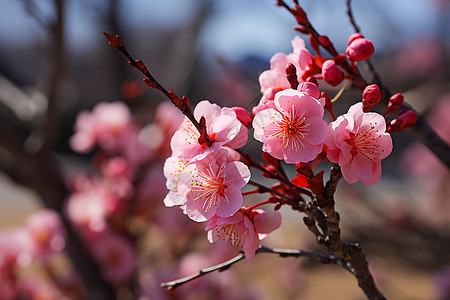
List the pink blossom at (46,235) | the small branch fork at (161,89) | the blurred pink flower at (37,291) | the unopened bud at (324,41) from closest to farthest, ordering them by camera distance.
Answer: the small branch fork at (161,89), the unopened bud at (324,41), the pink blossom at (46,235), the blurred pink flower at (37,291)

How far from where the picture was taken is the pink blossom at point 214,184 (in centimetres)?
40

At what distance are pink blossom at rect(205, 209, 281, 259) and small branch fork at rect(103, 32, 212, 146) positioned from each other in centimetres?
9

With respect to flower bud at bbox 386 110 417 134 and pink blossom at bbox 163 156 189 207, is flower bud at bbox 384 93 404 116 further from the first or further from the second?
pink blossom at bbox 163 156 189 207

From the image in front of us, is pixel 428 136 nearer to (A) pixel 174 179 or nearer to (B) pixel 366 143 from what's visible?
(B) pixel 366 143

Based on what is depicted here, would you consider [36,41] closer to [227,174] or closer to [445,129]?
[227,174]

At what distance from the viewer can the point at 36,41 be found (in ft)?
4.63

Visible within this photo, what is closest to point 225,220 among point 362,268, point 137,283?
point 362,268

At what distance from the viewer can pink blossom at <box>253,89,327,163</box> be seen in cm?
39

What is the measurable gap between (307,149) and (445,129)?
2.02 meters

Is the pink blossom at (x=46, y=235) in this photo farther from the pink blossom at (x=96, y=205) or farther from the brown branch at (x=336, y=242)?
the brown branch at (x=336, y=242)

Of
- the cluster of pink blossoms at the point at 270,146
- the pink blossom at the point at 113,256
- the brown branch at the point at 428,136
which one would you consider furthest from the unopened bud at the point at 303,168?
the pink blossom at the point at 113,256

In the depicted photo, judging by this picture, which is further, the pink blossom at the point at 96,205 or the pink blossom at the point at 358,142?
the pink blossom at the point at 96,205

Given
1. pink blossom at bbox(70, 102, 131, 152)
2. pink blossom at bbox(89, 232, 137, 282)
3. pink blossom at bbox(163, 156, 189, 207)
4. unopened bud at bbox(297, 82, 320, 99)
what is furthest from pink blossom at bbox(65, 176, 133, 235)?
unopened bud at bbox(297, 82, 320, 99)

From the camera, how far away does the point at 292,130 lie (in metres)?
0.41
